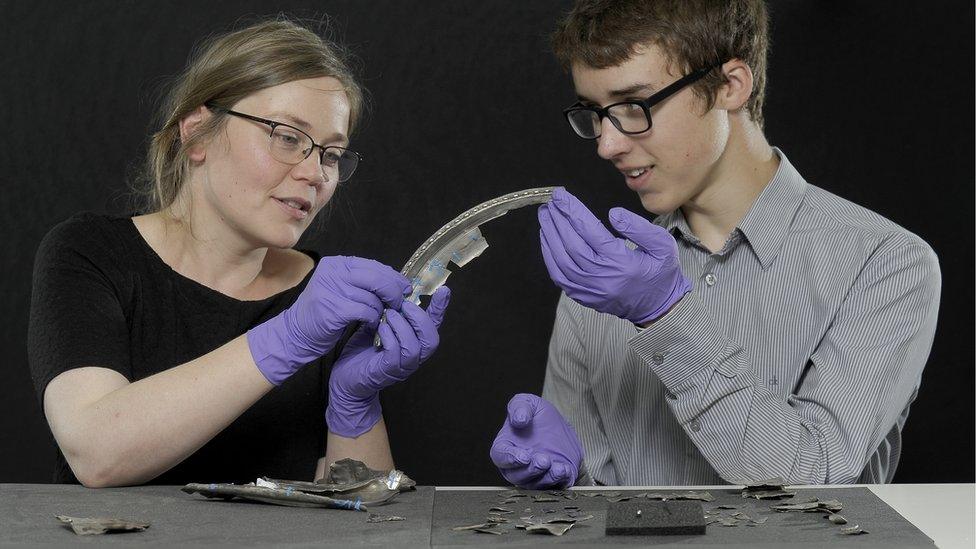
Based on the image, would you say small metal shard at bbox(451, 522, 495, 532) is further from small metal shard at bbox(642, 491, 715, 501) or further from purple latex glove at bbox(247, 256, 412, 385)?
purple latex glove at bbox(247, 256, 412, 385)

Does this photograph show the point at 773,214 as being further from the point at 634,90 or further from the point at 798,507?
the point at 798,507

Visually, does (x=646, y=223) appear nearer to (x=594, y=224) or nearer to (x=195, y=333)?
(x=594, y=224)

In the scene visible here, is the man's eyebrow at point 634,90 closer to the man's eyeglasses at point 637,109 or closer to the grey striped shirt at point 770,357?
the man's eyeglasses at point 637,109

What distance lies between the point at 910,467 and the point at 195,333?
2.27m

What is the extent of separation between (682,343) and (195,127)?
1.14 metres

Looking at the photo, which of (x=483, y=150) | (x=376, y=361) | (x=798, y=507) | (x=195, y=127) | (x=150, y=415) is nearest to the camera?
(x=798, y=507)

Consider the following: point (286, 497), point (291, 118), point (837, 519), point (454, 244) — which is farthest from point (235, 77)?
point (837, 519)

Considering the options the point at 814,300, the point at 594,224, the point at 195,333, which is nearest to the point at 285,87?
the point at 195,333

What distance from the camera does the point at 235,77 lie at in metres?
2.28

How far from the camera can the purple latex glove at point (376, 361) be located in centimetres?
206

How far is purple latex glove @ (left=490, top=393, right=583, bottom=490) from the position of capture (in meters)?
1.93

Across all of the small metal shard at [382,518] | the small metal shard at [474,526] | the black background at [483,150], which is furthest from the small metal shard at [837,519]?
the black background at [483,150]

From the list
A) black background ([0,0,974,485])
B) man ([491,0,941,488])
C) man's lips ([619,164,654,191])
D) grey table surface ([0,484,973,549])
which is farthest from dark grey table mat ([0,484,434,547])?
black background ([0,0,974,485])

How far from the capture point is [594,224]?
6.38ft
